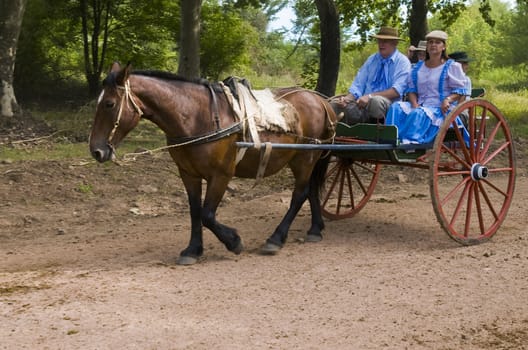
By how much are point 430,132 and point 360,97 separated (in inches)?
33.1

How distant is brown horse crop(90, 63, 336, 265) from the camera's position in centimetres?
654

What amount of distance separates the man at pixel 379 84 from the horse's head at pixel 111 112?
265 cm

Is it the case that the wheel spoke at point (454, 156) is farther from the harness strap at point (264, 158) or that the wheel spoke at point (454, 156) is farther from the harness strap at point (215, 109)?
the harness strap at point (215, 109)

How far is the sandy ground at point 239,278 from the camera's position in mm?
5234

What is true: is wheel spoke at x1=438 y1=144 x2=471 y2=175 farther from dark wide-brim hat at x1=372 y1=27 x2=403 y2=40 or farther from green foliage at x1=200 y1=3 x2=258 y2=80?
green foliage at x1=200 y1=3 x2=258 y2=80

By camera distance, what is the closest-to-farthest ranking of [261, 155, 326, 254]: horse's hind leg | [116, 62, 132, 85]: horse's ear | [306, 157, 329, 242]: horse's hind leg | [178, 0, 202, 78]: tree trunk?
[116, 62, 132, 85]: horse's ear
[261, 155, 326, 254]: horse's hind leg
[306, 157, 329, 242]: horse's hind leg
[178, 0, 202, 78]: tree trunk

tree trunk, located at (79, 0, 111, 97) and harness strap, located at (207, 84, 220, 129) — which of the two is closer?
harness strap, located at (207, 84, 220, 129)

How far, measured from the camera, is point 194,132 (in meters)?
6.98

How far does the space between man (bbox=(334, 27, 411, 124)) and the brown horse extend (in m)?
0.75

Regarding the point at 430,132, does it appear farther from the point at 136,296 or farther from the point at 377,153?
the point at 136,296

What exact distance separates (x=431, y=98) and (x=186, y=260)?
303cm

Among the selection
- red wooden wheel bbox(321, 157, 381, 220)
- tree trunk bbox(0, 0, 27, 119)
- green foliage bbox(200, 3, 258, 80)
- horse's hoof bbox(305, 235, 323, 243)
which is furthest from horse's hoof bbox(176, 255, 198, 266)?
green foliage bbox(200, 3, 258, 80)

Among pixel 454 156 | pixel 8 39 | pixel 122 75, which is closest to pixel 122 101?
pixel 122 75

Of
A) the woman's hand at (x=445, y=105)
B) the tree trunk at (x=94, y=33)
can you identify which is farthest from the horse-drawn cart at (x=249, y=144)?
the tree trunk at (x=94, y=33)
